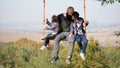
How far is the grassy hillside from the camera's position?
57594 millimetres

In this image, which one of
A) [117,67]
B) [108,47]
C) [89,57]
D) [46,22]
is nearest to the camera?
[46,22]

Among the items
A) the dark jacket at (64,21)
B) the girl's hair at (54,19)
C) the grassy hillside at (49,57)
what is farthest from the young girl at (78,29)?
the grassy hillside at (49,57)

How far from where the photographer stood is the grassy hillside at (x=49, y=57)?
189 ft

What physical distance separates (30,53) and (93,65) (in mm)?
29538

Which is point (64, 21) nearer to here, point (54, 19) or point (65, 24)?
point (65, 24)

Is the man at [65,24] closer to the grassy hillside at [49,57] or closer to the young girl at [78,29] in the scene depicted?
the young girl at [78,29]

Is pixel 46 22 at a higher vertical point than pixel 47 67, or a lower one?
higher

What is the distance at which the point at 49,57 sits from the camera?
6856 cm

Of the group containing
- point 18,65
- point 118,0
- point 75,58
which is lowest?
point 18,65

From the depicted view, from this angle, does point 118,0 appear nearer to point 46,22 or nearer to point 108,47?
point 46,22

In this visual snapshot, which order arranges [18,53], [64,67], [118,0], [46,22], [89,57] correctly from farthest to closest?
[18,53], [64,67], [89,57], [118,0], [46,22]

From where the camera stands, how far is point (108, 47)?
8231 cm

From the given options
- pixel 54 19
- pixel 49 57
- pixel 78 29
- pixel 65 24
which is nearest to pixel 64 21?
pixel 65 24

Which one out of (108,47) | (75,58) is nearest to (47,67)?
(75,58)
